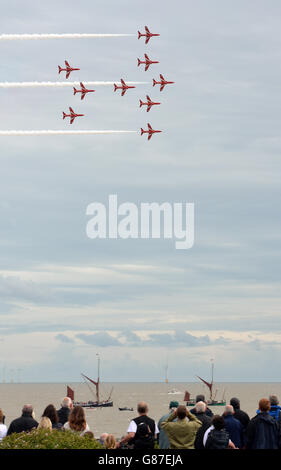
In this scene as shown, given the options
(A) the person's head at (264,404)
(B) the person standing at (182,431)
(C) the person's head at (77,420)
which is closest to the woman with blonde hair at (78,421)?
(C) the person's head at (77,420)

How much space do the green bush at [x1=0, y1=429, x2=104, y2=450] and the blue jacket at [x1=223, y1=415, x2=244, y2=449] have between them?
4458mm

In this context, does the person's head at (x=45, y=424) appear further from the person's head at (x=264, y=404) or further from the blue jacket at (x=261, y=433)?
the person's head at (x=264, y=404)

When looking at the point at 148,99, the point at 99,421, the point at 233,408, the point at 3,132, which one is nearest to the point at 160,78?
the point at 148,99

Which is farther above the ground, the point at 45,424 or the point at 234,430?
the point at 45,424

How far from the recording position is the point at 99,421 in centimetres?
19150

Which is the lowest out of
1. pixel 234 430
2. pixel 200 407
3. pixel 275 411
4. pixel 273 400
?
pixel 234 430

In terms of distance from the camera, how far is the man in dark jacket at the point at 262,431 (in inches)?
876

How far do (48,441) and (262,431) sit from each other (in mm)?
6219

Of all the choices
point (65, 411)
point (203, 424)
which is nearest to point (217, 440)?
point (203, 424)

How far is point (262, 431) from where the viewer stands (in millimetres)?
22312

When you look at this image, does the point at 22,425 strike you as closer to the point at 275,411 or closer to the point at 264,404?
the point at 264,404
